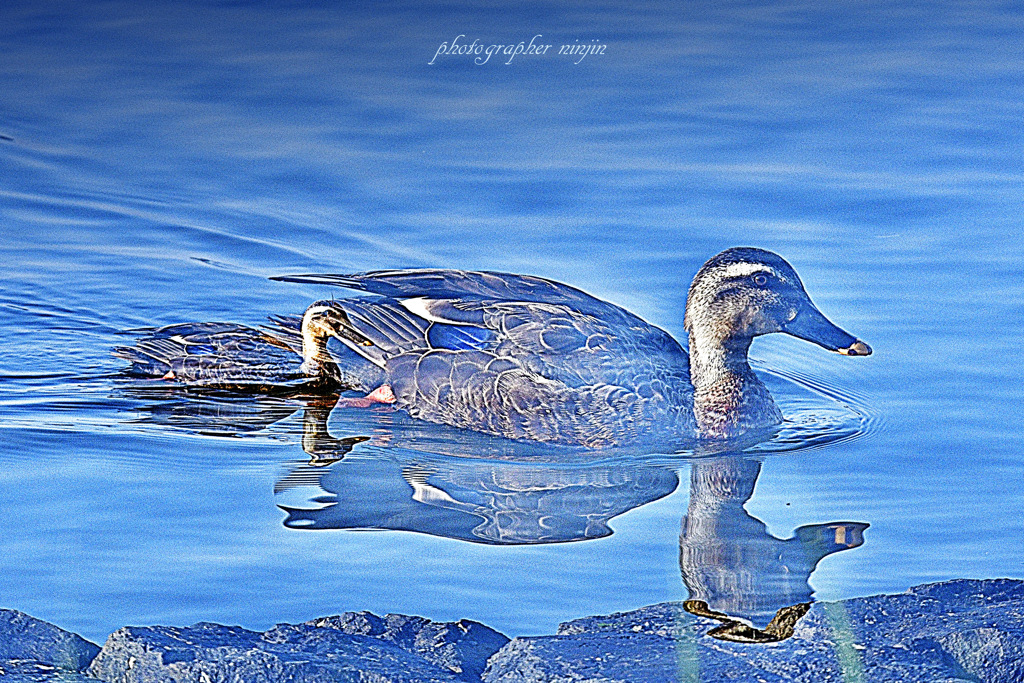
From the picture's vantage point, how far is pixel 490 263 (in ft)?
30.2

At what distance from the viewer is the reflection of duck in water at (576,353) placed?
737 cm

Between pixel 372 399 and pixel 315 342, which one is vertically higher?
pixel 315 342

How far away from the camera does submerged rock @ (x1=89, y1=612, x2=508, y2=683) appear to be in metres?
4.55

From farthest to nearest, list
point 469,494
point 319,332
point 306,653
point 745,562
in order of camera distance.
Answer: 1. point 319,332
2. point 469,494
3. point 745,562
4. point 306,653

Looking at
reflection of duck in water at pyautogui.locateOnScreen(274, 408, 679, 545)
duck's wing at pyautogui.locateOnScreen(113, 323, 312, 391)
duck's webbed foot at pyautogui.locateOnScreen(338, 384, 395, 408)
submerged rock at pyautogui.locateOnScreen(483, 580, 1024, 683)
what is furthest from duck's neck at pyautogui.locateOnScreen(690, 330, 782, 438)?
submerged rock at pyautogui.locateOnScreen(483, 580, 1024, 683)

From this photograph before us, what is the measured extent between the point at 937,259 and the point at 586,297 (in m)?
2.63

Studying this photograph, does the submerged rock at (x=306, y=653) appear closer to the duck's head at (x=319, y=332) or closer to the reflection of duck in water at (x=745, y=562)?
the reflection of duck in water at (x=745, y=562)

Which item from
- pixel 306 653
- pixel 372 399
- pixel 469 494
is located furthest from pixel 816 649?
pixel 372 399

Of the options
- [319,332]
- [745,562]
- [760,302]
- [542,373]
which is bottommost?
[745,562]

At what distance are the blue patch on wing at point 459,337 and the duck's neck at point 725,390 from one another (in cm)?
107

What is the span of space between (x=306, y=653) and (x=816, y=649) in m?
1.61

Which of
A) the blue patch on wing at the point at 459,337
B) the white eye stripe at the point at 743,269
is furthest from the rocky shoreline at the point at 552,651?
the blue patch on wing at the point at 459,337

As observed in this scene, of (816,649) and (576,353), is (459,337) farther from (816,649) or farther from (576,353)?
(816,649)

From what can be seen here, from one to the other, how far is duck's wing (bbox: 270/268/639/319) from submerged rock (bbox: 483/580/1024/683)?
2.72 m
